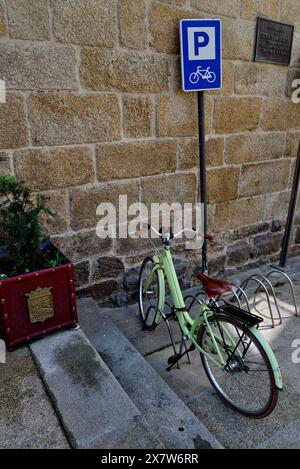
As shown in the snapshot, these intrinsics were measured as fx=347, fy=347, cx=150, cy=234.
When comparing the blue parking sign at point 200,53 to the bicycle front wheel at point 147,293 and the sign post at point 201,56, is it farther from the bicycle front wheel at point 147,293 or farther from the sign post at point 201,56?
the bicycle front wheel at point 147,293

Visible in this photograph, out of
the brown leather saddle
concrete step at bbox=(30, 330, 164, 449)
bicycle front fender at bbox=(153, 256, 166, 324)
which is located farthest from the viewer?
bicycle front fender at bbox=(153, 256, 166, 324)

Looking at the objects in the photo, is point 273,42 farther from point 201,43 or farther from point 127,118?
point 127,118

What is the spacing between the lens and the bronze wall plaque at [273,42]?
322 centimetres

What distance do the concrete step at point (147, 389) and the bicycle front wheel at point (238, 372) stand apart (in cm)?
34

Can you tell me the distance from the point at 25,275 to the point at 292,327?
7.23ft

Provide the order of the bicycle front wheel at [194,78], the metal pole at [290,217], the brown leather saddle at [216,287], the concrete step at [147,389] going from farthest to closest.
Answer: the metal pole at [290,217] → the bicycle front wheel at [194,78] → the brown leather saddle at [216,287] → the concrete step at [147,389]

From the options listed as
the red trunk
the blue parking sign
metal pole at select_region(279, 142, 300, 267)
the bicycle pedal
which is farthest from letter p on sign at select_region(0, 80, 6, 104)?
metal pole at select_region(279, 142, 300, 267)

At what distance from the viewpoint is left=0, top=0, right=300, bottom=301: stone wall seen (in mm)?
2268

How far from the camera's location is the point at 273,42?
10.9 feet

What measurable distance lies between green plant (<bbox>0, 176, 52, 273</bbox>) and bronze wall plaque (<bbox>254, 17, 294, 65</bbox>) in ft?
8.34

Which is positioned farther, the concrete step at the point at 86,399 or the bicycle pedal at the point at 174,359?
the bicycle pedal at the point at 174,359

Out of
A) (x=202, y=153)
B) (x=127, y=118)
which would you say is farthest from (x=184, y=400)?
(x=127, y=118)

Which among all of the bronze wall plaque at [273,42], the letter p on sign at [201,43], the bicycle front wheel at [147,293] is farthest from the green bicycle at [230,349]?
the bronze wall plaque at [273,42]

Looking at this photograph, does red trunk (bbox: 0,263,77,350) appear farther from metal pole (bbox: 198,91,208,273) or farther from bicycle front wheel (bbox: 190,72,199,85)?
bicycle front wheel (bbox: 190,72,199,85)
